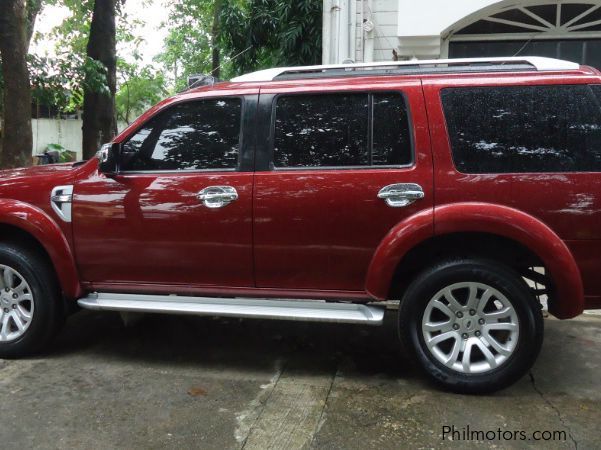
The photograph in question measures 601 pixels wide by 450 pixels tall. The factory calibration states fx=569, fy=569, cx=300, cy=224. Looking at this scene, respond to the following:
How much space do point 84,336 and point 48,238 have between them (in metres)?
1.07

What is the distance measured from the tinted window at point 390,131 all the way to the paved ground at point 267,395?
145 cm

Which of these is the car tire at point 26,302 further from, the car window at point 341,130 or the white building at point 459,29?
the white building at point 459,29

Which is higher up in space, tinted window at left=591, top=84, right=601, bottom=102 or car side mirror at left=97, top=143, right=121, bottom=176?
tinted window at left=591, top=84, right=601, bottom=102

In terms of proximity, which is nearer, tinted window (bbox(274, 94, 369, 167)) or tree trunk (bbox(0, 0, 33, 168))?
tinted window (bbox(274, 94, 369, 167))

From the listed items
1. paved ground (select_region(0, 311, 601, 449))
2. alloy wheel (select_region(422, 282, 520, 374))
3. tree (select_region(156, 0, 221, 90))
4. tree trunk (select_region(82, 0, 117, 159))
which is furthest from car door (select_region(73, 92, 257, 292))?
tree (select_region(156, 0, 221, 90))

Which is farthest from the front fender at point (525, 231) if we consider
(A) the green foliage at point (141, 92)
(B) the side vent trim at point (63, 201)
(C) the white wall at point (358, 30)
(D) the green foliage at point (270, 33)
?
(A) the green foliage at point (141, 92)

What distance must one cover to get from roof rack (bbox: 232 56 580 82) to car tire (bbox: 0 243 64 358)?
193 centimetres

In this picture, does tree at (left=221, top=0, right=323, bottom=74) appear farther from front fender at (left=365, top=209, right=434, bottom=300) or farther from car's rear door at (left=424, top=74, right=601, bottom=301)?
front fender at (left=365, top=209, right=434, bottom=300)

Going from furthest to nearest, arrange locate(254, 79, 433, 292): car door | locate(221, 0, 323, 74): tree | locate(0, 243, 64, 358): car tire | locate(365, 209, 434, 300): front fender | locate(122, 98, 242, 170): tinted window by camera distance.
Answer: locate(221, 0, 323, 74): tree
locate(0, 243, 64, 358): car tire
locate(122, 98, 242, 170): tinted window
locate(254, 79, 433, 292): car door
locate(365, 209, 434, 300): front fender

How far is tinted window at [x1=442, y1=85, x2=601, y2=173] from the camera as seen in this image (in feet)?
11.0

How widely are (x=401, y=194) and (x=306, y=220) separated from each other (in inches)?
23.9

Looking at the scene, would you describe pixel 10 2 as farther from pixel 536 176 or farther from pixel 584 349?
pixel 584 349

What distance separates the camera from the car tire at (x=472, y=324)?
3.36 meters

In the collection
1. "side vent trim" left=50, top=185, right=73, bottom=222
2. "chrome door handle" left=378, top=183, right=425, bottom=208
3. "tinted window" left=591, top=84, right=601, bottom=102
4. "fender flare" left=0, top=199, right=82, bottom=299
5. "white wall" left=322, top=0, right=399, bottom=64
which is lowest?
"fender flare" left=0, top=199, right=82, bottom=299
